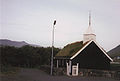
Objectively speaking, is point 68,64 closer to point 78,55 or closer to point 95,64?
point 78,55

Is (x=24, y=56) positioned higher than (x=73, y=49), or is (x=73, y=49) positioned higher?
(x=73, y=49)

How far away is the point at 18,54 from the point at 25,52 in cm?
170

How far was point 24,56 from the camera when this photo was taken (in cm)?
4853

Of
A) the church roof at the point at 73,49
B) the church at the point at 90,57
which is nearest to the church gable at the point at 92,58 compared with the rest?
the church at the point at 90,57

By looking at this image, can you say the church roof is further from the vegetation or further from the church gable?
the vegetation

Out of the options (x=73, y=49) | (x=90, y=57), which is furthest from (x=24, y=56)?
(x=90, y=57)

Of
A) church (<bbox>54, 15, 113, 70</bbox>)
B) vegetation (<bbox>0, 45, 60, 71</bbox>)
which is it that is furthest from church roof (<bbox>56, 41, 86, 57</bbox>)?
vegetation (<bbox>0, 45, 60, 71</bbox>)

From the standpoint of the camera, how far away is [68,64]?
3116 centimetres

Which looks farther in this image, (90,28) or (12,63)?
(12,63)

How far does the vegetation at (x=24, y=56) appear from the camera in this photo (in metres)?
46.9

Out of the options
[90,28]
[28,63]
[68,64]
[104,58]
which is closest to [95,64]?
[104,58]

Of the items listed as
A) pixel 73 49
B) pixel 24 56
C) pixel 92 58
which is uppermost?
pixel 73 49

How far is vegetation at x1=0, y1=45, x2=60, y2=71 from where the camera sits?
46.9m

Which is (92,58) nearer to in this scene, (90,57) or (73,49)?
(90,57)
